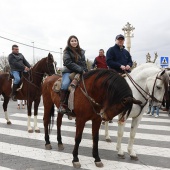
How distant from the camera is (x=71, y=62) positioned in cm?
462

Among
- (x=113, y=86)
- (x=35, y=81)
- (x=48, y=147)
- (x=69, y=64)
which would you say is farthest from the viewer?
(x=35, y=81)

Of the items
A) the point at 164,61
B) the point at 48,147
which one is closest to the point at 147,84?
the point at 48,147

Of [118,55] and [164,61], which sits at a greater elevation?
[164,61]

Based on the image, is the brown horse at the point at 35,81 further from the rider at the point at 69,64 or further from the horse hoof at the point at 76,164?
the horse hoof at the point at 76,164

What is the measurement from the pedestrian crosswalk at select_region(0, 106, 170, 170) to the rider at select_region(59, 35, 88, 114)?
3.95 feet

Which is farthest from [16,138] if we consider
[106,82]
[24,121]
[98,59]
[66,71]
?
[98,59]

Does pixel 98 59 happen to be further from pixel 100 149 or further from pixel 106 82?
pixel 106 82

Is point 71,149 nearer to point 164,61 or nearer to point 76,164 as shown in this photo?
point 76,164

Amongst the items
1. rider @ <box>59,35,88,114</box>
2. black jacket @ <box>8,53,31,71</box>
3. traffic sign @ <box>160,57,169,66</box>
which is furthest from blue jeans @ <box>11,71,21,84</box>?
traffic sign @ <box>160,57,169,66</box>

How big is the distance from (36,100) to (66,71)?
321 centimetres

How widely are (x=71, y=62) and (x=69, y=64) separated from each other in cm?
8

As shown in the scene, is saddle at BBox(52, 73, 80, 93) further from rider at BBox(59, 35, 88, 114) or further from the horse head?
the horse head

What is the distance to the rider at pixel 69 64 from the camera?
15.0 feet

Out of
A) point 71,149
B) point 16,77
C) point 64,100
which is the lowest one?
point 71,149
